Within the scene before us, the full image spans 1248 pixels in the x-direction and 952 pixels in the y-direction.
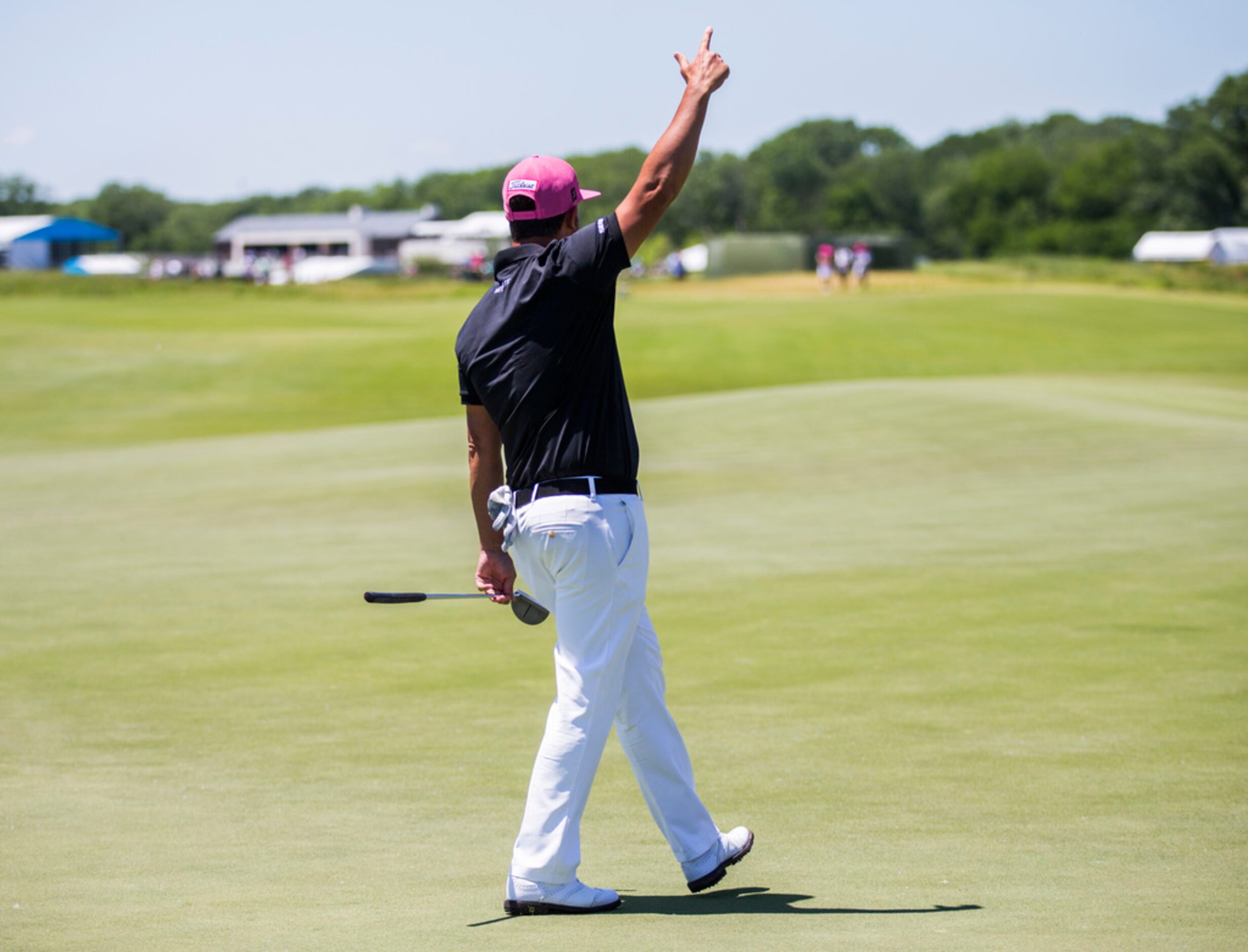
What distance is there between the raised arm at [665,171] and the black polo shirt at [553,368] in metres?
0.18

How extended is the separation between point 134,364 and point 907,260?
4501cm

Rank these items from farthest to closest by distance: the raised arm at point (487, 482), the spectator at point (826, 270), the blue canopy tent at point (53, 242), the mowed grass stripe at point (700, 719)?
1. the blue canopy tent at point (53, 242)
2. the spectator at point (826, 270)
3. the raised arm at point (487, 482)
4. the mowed grass stripe at point (700, 719)

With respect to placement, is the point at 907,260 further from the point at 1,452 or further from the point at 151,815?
the point at 151,815

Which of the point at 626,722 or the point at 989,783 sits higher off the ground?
the point at 626,722

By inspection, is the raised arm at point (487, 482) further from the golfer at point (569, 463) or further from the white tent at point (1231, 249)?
the white tent at point (1231, 249)

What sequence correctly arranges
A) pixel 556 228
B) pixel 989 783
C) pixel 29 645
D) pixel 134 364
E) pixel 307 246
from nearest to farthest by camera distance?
pixel 556 228, pixel 989 783, pixel 29 645, pixel 134 364, pixel 307 246

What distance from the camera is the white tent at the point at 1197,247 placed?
344ft

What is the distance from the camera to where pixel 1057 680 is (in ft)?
24.7

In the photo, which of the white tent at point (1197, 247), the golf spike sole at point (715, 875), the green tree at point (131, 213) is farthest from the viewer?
the green tree at point (131, 213)

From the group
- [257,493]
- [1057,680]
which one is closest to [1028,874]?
[1057,680]

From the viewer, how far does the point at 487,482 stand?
4.68 metres

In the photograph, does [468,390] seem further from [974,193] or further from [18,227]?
[974,193]

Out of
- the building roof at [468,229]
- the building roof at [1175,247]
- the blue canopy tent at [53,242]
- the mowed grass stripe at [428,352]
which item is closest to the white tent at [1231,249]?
the building roof at [1175,247]

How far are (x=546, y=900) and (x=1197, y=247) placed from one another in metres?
118
